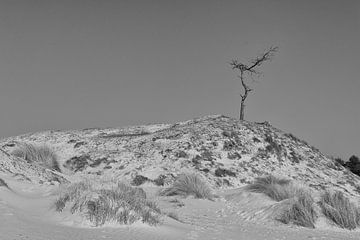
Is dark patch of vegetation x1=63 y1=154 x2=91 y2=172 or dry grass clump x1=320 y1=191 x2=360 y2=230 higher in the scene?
dark patch of vegetation x1=63 y1=154 x2=91 y2=172

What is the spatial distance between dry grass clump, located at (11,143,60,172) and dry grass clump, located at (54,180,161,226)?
8.12 meters

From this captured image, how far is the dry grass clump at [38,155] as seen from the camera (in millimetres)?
15406

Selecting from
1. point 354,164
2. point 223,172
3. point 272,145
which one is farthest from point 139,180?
point 354,164

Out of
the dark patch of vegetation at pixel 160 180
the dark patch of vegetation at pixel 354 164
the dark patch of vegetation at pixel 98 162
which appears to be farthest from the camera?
the dark patch of vegetation at pixel 354 164

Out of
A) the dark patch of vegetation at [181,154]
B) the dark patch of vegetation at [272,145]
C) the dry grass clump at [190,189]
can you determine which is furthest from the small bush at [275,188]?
the dark patch of vegetation at [272,145]

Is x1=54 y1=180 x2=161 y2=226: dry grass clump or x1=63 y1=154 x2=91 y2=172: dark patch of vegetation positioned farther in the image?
x1=63 y1=154 x2=91 y2=172: dark patch of vegetation

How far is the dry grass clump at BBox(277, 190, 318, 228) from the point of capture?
8.71 meters

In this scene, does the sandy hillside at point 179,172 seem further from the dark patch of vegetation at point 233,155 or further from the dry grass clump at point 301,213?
the dry grass clump at point 301,213

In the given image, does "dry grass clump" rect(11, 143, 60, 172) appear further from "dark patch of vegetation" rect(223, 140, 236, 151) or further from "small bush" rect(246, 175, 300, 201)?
"small bush" rect(246, 175, 300, 201)

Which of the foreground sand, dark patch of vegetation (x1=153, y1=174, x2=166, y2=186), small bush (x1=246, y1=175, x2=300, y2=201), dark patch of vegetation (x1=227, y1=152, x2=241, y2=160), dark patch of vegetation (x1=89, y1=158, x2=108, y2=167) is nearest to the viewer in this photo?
the foreground sand

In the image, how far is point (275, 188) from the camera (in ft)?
36.1

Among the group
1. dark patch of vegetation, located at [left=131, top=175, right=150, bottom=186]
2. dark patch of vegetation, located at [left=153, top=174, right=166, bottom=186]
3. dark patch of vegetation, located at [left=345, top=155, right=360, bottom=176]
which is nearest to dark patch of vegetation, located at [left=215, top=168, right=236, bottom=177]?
dark patch of vegetation, located at [left=153, top=174, right=166, bottom=186]

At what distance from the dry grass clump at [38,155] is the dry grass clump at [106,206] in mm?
8122

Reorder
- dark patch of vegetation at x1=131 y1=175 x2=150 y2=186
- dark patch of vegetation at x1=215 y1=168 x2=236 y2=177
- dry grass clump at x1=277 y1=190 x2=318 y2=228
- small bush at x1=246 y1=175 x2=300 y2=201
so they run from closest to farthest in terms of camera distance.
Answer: dry grass clump at x1=277 y1=190 x2=318 y2=228 → small bush at x1=246 y1=175 x2=300 y2=201 → dark patch of vegetation at x1=131 y1=175 x2=150 y2=186 → dark patch of vegetation at x1=215 y1=168 x2=236 y2=177
